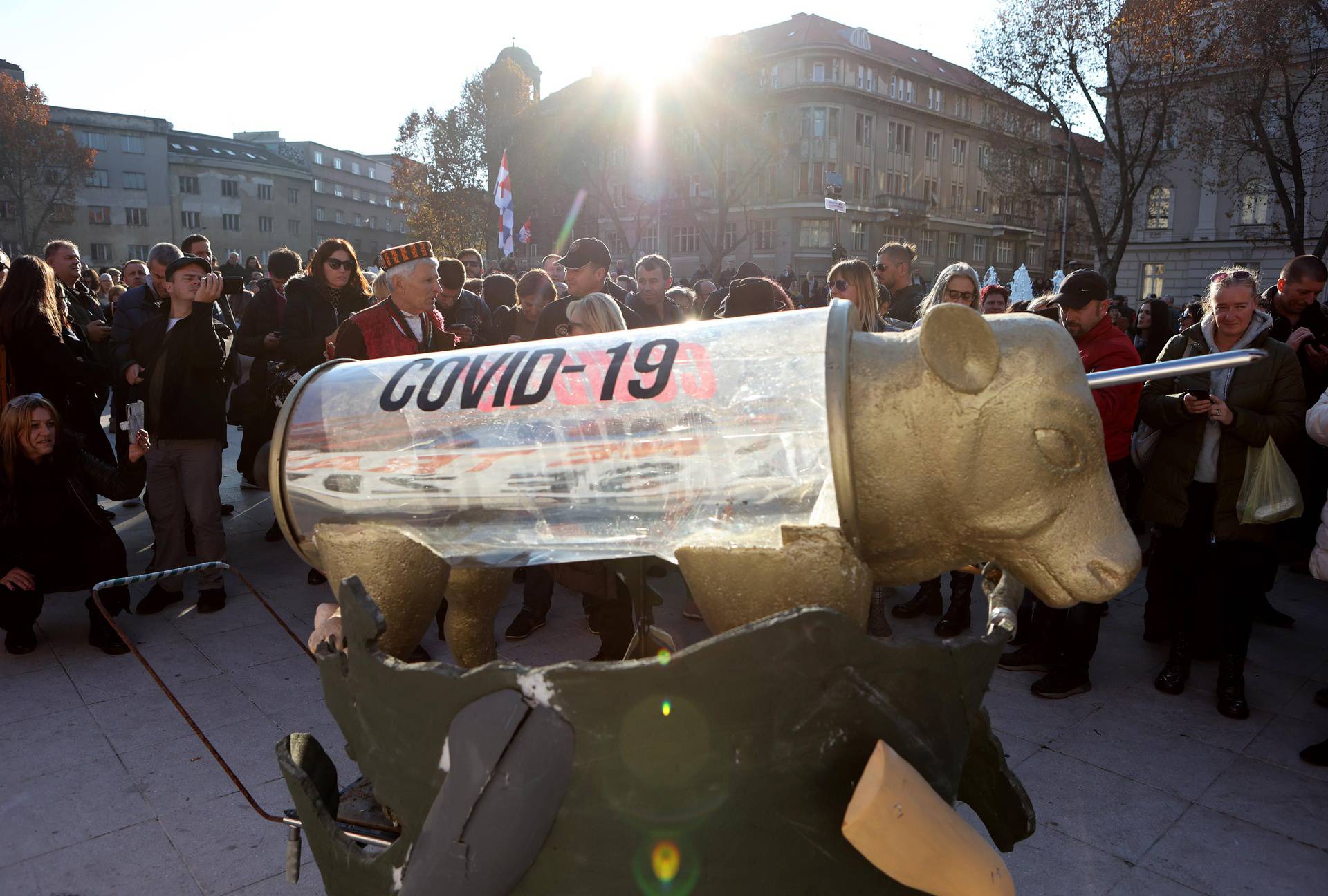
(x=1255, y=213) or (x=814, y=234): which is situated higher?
(x=814, y=234)

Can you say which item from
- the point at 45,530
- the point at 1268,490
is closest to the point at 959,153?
the point at 1268,490

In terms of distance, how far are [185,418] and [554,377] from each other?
4.23 meters

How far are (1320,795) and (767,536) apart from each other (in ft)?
10.5

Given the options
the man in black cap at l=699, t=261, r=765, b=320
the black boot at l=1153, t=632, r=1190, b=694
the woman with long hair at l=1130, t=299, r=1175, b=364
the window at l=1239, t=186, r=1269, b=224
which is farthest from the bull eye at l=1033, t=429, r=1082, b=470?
the window at l=1239, t=186, r=1269, b=224

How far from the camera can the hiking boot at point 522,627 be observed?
15.7ft

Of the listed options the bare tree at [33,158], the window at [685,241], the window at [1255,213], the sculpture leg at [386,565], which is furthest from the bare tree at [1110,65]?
the bare tree at [33,158]

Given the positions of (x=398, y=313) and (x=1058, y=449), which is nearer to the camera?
(x=1058, y=449)

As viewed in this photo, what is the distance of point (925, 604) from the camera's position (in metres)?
5.21

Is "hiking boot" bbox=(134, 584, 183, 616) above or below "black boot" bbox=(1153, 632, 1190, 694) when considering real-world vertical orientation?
below

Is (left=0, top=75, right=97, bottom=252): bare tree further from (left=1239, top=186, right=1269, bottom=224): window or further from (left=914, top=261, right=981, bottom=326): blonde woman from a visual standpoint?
(left=1239, top=186, right=1269, bottom=224): window

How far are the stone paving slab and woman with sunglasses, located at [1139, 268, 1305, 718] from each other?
32 cm

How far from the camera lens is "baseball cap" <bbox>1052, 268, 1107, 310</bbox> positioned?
396 cm

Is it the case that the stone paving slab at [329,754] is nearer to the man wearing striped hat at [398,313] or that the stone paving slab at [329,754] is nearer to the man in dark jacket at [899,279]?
the man wearing striped hat at [398,313]

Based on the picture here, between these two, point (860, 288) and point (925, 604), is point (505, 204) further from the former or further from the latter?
point (925, 604)
